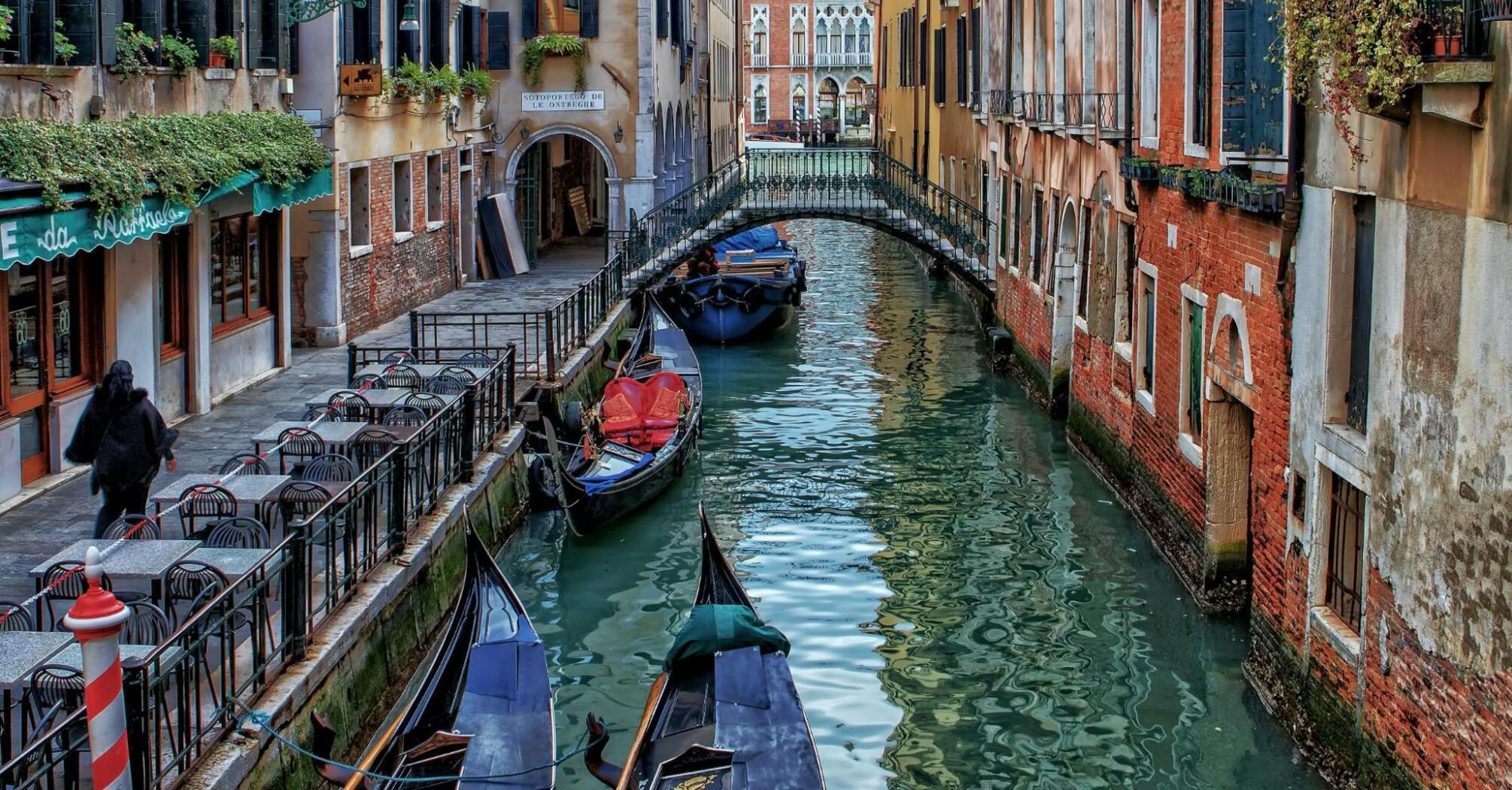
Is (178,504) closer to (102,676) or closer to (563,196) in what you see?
(102,676)

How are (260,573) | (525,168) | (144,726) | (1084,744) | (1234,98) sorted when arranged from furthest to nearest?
(525,168) → (1234,98) → (1084,744) → (260,573) → (144,726)

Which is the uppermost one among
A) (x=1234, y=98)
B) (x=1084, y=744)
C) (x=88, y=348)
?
(x=1234, y=98)

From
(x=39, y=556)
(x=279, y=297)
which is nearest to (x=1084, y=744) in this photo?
(x=39, y=556)

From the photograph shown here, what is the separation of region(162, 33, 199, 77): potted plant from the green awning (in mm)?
876

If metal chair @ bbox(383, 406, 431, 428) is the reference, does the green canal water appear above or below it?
below

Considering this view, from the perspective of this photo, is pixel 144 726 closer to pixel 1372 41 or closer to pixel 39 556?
pixel 39 556

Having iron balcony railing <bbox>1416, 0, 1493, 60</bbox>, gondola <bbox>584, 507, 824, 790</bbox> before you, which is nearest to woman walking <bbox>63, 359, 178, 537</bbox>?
gondola <bbox>584, 507, 824, 790</bbox>

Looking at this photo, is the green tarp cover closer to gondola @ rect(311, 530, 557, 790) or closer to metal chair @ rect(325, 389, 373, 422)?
gondola @ rect(311, 530, 557, 790)

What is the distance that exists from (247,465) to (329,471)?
0.46m

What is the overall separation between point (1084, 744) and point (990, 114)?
48.9 feet

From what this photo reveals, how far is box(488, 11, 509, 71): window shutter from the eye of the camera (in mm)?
23859

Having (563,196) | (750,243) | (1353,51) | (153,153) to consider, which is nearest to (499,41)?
(750,243)

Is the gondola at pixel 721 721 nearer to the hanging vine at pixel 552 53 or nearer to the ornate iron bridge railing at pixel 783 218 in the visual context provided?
the ornate iron bridge railing at pixel 783 218

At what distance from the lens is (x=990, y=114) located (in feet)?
74.5
